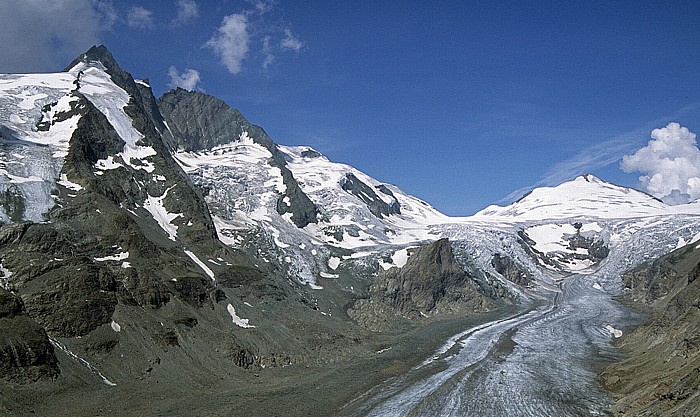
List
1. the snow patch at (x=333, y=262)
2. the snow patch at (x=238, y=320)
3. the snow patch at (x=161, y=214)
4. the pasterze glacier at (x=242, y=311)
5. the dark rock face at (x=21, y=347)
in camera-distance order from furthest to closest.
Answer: the snow patch at (x=333, y=262) → the snow patch at (x=161, y=214) → the snow patch at (x=238, y=320) → the pasterze glacier at (x=242, y=311) → the dark rock face at (x=21, y=347)

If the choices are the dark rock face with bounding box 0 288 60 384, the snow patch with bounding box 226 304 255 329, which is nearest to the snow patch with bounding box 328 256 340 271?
the snow patch with bounding box 226 304 255 329

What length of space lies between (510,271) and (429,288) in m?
49.5

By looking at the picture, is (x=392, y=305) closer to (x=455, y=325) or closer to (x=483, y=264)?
(x=455, y=325)

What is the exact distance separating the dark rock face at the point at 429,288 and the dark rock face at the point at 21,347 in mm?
75100

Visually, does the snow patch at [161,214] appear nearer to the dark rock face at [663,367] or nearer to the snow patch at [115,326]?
the snow patch at [115,326]

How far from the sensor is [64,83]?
12556cm

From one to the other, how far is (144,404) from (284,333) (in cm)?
2954

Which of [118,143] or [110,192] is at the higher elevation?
[118,143]

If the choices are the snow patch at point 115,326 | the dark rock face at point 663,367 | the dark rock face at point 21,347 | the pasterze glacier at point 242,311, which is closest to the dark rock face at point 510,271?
the pasterze glacier at point 242,311

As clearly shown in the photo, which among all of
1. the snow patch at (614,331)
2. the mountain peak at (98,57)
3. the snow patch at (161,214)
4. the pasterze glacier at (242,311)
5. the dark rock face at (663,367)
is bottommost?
the snow patch at (614,331)

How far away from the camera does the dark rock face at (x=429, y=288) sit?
12419cm

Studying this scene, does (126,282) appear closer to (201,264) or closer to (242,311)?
(242,311)

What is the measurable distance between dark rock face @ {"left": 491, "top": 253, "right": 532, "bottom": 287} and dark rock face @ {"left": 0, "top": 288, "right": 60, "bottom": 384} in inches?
5376

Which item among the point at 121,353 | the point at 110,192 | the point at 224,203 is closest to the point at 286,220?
the point at 224,203
